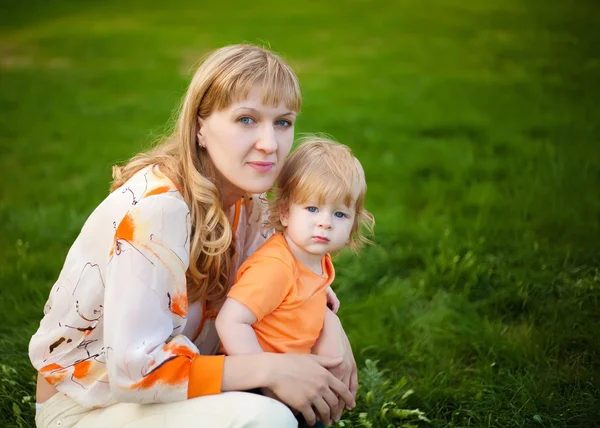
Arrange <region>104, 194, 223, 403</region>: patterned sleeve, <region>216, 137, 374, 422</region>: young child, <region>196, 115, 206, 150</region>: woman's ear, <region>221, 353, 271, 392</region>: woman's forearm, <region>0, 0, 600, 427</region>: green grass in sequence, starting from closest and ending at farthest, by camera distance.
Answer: <region>104, 194, 223, 403</region>: patterned sleeve, <region>221, 353, 271, 392</region>: woman's forearm, <region>216, 137, 374, 422</region>: young child, <region>196, 115, 206, 150</region>: woman's ear, <region>0, 0, 600, 427</region>: green grass

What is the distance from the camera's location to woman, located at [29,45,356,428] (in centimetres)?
220

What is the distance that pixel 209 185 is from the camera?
2432 mm

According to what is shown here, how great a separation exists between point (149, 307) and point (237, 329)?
309 millimetres

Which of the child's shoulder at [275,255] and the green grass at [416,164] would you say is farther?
the green grass at [416,164]

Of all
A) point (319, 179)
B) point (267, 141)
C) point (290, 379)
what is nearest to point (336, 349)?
point (290, 379)

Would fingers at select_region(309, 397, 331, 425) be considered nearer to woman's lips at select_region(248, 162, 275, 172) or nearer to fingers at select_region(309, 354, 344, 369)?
fingers at select_region(309, 354, 344, 369)

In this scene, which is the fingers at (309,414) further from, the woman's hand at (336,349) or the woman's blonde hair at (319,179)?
the woman's blonde hair at (319,179)

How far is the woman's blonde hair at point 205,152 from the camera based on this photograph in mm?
2430

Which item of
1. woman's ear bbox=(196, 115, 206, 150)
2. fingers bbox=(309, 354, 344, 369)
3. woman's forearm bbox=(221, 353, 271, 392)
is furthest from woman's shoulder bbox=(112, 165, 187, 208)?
fingers bbox=(309, 354, 344, 369)

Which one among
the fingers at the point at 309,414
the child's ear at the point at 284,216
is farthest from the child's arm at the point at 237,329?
the child's ear at the point at 284,216

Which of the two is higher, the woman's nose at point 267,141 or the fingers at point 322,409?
the woman's nose at point 267,141

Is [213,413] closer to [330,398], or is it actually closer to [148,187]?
[330,398]

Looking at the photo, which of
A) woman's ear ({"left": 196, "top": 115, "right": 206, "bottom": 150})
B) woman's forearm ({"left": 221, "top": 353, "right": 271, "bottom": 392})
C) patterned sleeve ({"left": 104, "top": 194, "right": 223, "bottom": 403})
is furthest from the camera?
woman's ear ({"left": 196, "top": 115, "right": 206, "bottom": 150})

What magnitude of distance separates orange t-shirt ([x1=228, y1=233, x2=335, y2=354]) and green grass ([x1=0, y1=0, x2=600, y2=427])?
0.71 metres
